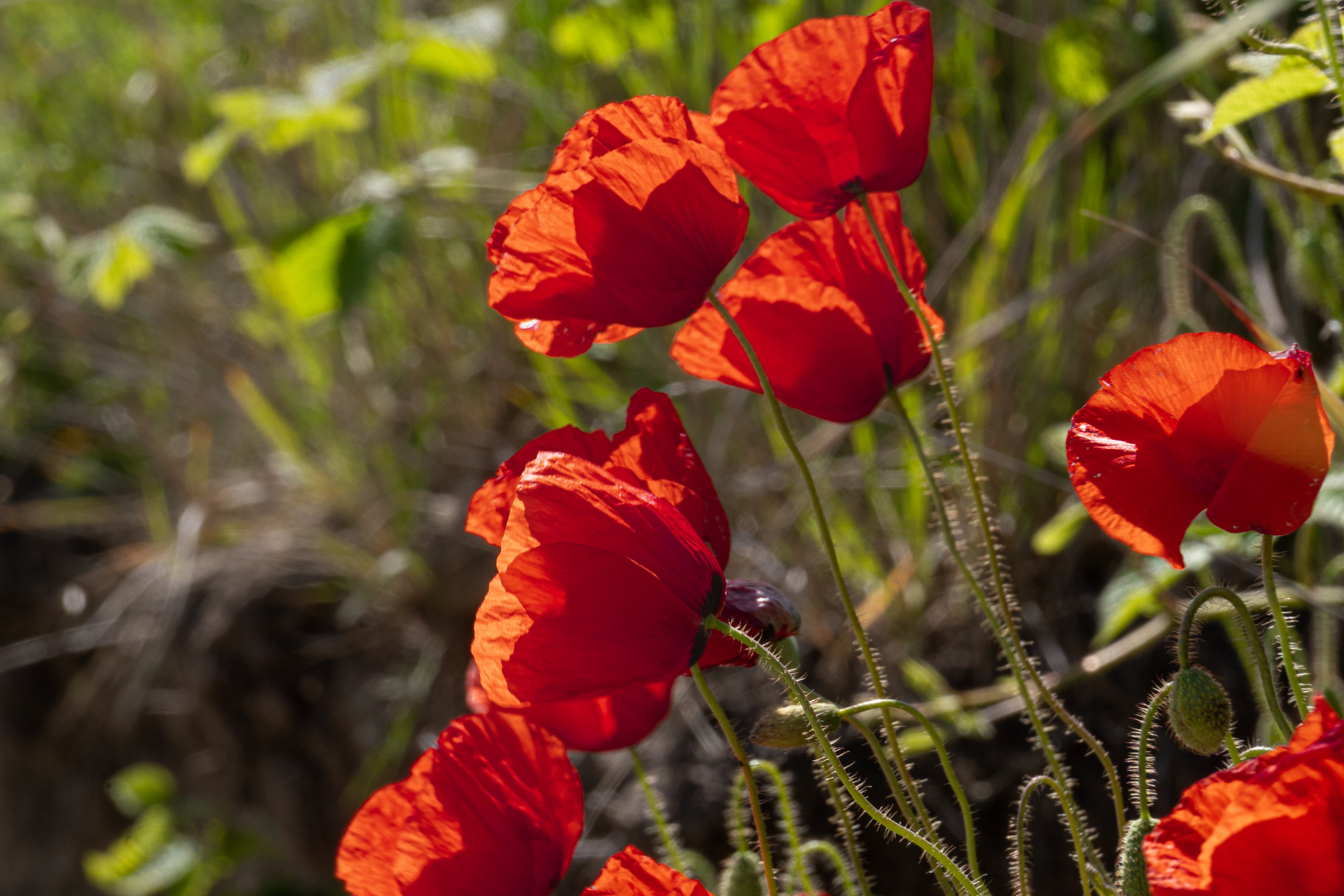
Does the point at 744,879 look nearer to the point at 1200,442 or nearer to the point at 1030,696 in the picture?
the point at 1030,696

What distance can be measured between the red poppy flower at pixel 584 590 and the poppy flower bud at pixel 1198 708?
146 mm

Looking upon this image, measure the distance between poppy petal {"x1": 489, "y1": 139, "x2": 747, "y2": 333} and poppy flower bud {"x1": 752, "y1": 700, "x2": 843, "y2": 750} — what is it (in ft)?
0.49

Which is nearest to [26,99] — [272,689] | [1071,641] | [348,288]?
[272,689]

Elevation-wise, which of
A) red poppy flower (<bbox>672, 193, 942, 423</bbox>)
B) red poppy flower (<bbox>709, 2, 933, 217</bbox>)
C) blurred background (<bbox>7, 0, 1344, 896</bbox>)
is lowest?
blurred background (<bbox>7, 0, 1344, 896</bbox>)

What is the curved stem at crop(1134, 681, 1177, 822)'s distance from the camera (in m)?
0.35

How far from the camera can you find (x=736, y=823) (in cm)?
43

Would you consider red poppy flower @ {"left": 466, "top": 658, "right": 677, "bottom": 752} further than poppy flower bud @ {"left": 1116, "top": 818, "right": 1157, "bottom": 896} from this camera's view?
Yes

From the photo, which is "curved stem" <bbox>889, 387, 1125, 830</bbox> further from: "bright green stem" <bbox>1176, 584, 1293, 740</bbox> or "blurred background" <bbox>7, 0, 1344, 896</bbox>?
"blurred background" <bbox>7, 0, 1344, 896</bbox>

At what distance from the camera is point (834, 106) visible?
1.35 ft

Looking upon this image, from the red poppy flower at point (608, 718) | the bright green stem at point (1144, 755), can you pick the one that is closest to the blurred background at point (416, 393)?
the red poppy flower at point (608, 718)

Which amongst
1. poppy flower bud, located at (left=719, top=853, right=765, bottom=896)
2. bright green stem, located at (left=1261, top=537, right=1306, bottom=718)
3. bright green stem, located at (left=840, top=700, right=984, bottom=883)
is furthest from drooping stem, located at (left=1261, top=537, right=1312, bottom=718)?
poppy flower bud, located at (left=719, top=853, right=765, bottom=896)

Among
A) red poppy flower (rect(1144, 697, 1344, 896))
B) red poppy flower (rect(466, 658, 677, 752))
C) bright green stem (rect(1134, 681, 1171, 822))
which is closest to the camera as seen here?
red poppy flower (rect(1144, 697, 1344, 896))

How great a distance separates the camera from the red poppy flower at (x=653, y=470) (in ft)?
1.35

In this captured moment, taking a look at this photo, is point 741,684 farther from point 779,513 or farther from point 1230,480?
point 1230,480
